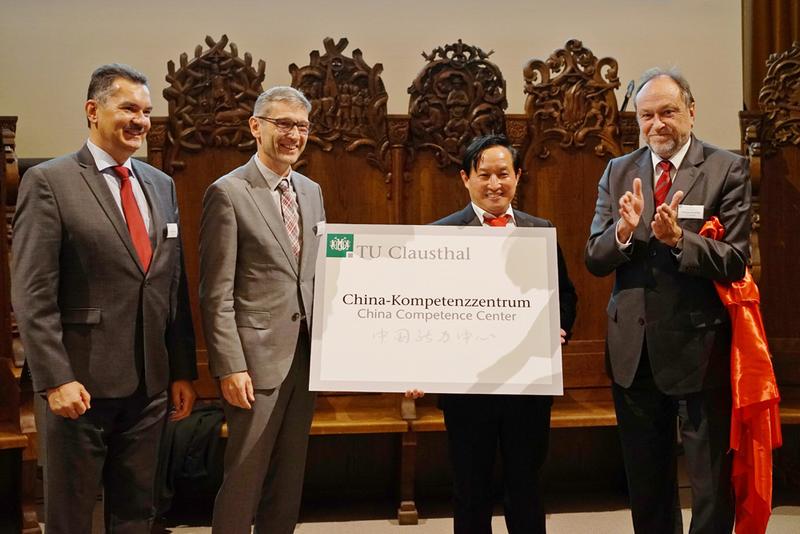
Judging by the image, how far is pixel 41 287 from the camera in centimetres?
222

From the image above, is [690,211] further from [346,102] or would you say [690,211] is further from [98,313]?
[346,102]

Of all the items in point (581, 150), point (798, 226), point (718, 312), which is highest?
point (581, 150)

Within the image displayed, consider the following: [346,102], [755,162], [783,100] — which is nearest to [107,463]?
[346,102]

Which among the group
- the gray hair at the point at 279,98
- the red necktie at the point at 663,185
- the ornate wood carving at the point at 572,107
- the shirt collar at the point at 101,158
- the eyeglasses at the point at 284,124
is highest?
the ornate wood carving at the point at 572,107

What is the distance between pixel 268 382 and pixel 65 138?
11.5ft

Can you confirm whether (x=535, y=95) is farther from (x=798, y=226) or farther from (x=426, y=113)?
(x=798, y=226)

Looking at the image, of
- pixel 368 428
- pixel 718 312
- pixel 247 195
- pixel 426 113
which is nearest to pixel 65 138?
pixel 426 113

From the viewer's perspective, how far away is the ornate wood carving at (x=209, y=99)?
3920 mm

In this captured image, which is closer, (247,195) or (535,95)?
(247,195)

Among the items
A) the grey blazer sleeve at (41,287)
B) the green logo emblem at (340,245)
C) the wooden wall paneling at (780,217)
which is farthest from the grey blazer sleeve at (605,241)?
the wooden wall paneling at (780,217)

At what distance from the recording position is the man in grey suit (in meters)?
2.43

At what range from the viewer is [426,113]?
13.4 ft

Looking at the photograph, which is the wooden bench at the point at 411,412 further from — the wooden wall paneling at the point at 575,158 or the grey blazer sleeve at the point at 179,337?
the grey blazer sleeve at the point at 179,337

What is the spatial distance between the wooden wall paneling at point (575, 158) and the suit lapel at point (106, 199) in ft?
7.55
